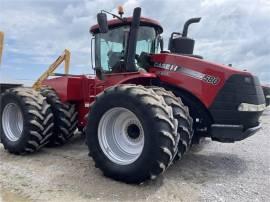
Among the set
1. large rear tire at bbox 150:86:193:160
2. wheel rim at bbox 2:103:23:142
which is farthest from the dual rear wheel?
large rear tire at bbox 150:86:193:160

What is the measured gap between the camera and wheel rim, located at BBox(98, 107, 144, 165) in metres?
5.18

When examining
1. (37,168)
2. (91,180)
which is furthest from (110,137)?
(37,168)

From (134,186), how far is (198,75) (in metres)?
1.96

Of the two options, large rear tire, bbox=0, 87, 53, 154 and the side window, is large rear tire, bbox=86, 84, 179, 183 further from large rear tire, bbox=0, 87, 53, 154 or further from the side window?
large rear tire, bbox=0, 87, 53, 154

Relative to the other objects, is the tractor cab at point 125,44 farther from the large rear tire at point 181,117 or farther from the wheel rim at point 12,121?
the wheel rim at point 12,121

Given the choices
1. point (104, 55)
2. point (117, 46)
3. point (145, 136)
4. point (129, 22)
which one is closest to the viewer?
point (145, 136)

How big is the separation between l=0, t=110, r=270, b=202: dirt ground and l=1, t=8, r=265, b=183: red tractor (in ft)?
0.87

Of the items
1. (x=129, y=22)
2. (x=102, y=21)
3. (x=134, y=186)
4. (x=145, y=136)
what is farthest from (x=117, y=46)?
(x=134, y=186)

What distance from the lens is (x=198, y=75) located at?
542cm

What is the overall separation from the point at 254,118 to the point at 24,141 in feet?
13.3

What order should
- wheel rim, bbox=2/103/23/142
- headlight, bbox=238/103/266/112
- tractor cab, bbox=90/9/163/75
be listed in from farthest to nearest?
wheel rim, bbox=2/103/23/142, tractor cab, bbox=90/9/163/75, headlight, bbox=238/103/266/112

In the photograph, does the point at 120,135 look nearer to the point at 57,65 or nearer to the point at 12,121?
the point at 12,121

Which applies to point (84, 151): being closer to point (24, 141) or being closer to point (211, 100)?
point (24, 141)

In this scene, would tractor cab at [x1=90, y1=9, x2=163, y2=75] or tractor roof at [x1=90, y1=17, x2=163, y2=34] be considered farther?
tractor roof at [x1=90, y1=17, x2=163, y2=34]
